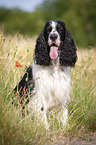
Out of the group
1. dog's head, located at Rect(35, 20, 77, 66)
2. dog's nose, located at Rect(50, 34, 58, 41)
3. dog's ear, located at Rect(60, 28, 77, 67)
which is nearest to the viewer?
dog's nose, located at Rect(50, 34, 58, 41)

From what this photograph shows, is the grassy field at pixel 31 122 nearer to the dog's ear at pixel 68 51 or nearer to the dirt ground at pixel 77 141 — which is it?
the dirt ground at pixel 77 141

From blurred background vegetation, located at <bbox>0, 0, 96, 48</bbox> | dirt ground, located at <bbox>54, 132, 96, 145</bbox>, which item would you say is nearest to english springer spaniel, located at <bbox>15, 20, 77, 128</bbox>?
dirt ground, located at <bbox>54, 132, 96, 145</bbox>

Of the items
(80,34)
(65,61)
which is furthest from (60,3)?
(65,61)

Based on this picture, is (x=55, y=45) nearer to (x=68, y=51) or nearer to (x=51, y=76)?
(x=68, y=51)

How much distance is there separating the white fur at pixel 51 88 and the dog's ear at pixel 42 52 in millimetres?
111

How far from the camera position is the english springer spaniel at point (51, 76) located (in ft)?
12.9

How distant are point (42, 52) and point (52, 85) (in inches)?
28.6

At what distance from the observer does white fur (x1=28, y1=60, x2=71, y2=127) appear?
3.93 m

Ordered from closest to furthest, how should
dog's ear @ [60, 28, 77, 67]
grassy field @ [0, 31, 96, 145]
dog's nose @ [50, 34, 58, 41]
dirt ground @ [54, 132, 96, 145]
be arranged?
1. grassy field @ [0, 31, 96, 145]
2. dirt ground @ [54, 132, 96, 145]
3. dog's nose @ [50, 34, 58, 41]
4. dog's ear @ [60, 28, 77, 67]

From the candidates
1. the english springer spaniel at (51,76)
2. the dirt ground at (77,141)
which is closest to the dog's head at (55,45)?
the english springer spaniel at (51,76)

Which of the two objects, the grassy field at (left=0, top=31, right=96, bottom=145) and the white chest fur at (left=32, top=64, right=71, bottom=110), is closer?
the grassy field at (left=0, top=31, right=96, bottom=145)

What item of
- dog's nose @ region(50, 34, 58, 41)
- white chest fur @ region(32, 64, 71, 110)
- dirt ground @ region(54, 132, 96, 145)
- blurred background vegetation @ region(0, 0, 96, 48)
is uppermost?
blurred background vegetation @ region(0, 0, 96, 48)

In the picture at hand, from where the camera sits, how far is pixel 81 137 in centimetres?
345

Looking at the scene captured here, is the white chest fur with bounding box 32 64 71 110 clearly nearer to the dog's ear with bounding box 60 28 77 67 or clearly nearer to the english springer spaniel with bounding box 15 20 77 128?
the english springer spaniel with bounding box 15 20 77 128
